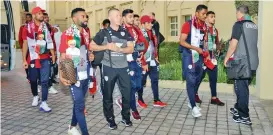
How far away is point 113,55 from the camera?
16.2 feet

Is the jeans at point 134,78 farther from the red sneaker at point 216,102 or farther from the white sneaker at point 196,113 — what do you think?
the red sneaker at point 216,102

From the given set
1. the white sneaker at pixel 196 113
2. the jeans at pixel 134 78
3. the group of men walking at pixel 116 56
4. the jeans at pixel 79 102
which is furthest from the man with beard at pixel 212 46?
the jeans at pixel 79 102

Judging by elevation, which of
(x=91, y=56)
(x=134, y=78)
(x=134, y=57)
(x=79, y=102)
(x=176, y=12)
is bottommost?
(x=79, y=102)

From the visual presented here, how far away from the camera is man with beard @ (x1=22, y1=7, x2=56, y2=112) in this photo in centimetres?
634

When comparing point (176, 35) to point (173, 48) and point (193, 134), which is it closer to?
point (173, 48)

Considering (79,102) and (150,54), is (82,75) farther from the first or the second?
(150,54)

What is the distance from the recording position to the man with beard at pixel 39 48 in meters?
6.34

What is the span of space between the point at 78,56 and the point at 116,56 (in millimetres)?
715

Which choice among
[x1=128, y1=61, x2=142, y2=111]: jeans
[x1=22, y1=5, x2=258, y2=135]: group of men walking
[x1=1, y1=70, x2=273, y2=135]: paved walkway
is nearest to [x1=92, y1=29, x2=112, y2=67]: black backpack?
[x1=22, y1=5, x2=258, y2=135]: group of men walking

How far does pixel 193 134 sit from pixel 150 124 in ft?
2.83

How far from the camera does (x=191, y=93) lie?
593 centimetres

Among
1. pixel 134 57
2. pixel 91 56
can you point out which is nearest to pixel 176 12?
pixel 134 57

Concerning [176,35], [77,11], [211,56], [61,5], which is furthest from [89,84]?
[61,5]

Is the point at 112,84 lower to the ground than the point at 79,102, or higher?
higher
